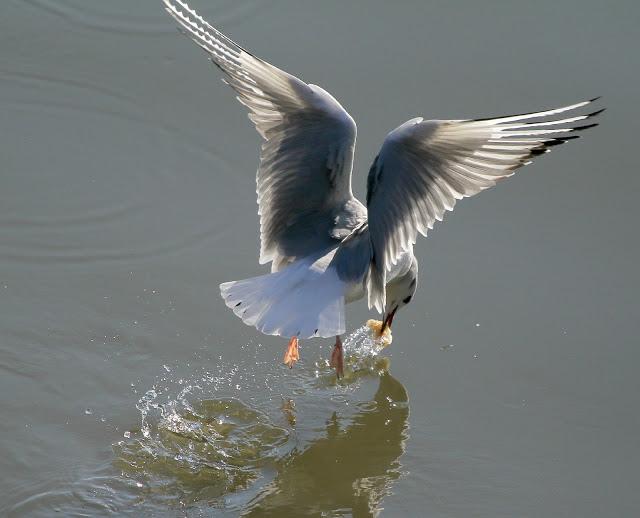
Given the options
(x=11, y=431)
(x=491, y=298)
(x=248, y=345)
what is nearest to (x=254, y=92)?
(x=248, y=345)

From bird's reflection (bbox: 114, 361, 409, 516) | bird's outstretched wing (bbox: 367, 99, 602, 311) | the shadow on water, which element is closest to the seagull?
bird's outstretched wing (bbox: 367, 99, 602, 311)

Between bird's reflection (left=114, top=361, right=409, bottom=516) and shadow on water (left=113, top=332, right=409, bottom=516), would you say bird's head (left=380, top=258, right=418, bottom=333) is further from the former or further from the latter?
bird's reflection (left=114, top=361, right=409, bottom=516)

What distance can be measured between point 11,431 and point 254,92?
75.6 inches

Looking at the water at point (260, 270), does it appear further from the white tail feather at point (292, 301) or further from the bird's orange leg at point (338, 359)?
the white tail feather at point (292, 301)

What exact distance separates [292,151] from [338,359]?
102cm

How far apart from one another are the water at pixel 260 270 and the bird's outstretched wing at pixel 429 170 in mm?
650

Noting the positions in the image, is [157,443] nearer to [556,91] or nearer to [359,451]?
[359,451]

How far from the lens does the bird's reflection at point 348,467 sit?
172 inches

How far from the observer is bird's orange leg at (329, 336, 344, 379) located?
16.7ft

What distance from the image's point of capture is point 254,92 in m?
5.30

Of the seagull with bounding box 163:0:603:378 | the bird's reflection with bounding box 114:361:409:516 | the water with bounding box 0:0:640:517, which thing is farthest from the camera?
the seagull with bounding box 163:0:603:378

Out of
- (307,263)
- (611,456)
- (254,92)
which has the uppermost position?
(254,92)

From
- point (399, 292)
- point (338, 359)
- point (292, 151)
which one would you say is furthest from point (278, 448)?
point (292, 151)

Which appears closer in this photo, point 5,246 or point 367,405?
point 367,405
